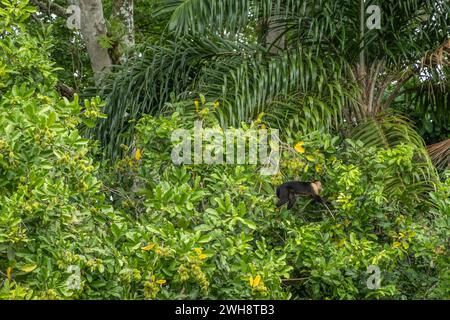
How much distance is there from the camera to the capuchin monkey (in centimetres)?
614

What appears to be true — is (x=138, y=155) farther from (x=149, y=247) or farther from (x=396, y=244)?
(x=396, y=244)

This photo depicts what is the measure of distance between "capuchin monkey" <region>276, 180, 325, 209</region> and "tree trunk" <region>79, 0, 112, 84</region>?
12.0 feet

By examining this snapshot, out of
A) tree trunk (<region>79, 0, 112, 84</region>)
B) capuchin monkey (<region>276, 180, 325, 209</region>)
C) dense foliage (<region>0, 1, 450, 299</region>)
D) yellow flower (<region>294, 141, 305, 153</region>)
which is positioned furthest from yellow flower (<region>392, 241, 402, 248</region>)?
tree trunk (<region>79, 0, 112, 84</region>)

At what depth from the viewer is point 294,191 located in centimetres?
617

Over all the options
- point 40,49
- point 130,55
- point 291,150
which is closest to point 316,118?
point 291,150

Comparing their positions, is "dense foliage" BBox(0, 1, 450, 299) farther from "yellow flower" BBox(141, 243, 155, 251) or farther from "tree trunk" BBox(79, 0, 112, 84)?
"tree trunk" BBox(79, 0, 112, 84)

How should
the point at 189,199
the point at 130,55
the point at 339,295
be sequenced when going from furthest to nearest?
the point at 130,55
the point at 339,295
the point at 189,199

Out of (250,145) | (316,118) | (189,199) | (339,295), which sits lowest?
(339,295)

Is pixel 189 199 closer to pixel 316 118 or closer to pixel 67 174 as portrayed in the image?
pixel 67 174

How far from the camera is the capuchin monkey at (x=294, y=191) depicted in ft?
20.1

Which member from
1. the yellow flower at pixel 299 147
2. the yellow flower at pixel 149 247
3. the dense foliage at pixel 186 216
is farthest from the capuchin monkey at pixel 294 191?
the yellow flower at pixel 149 247

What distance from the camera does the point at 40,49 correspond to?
6496mm

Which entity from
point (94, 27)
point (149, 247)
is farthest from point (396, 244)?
point (94, 27)

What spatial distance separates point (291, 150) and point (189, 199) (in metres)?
1.25
